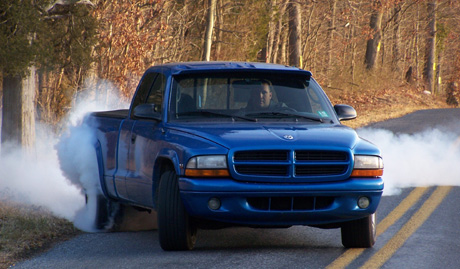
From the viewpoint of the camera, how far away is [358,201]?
650cm

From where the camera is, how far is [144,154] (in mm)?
7355

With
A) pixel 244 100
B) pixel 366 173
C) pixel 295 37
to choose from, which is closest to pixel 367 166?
pixel 366 173

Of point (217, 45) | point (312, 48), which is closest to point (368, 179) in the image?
point (217, 45)

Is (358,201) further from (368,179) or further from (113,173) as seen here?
(113,173)

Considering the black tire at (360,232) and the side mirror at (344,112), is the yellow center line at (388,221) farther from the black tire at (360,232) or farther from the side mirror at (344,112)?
the side mirror at (344,112)

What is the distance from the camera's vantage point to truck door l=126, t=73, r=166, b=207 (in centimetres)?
716

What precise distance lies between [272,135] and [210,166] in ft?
2.08

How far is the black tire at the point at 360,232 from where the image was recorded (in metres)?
6.87

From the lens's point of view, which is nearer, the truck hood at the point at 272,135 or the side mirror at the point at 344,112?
the truck hood at the point at 272,135

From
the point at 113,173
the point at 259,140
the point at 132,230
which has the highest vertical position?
the point at 259,140

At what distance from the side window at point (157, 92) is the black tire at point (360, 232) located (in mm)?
2238

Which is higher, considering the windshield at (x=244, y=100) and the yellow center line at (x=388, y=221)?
the windshield at (x=244, y=100)

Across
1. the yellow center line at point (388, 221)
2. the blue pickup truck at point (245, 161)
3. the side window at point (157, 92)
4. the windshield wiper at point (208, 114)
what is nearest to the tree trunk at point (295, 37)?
the yellow center line at point (388, 221)

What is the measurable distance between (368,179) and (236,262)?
52.6 inches
